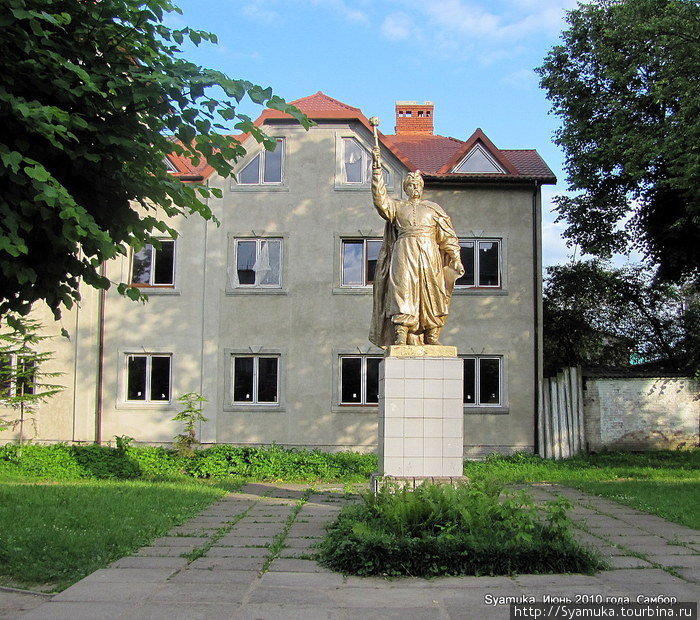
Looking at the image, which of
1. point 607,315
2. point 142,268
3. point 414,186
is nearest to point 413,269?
point 414,186

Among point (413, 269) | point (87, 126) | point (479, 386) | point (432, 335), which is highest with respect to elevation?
point (87, 126)

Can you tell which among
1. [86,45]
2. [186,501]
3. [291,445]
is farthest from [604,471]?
[86,45]

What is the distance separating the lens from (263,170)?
63.1ft

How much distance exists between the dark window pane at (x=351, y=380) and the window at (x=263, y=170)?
507 centimetres

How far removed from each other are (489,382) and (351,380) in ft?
11.5

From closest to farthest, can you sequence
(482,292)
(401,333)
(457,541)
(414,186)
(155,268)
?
(457,541), (401,333), (414,186), (482,292), (155,268)

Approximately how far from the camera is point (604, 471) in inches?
626

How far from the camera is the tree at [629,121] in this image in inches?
645

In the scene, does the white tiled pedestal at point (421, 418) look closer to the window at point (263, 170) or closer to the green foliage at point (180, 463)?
the green foliage at point (180, 463)

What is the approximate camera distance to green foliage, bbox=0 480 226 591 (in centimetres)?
679

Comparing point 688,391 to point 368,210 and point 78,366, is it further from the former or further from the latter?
point 78,366

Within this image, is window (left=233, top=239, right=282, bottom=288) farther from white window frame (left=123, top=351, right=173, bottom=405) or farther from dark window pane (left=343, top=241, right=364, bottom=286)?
white window frame (left=123, top=351, right=173, bottom=405)

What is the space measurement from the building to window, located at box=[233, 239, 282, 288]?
0.10ft

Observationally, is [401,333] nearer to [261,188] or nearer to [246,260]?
[246,260]
